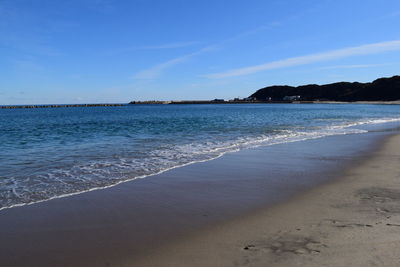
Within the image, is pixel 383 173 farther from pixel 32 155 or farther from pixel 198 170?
pixel 32 155

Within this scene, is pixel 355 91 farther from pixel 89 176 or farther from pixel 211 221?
pixel 211 221

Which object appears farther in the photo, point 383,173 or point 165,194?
point 383,173

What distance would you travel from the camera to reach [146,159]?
38.0 ft

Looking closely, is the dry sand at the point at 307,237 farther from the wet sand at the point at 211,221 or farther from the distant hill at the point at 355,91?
the distant hill at the point at 355,91

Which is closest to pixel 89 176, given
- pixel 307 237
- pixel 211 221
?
pixel 211 221

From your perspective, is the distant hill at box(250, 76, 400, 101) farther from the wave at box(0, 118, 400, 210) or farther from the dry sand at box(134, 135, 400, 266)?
the dry sand at box(134, 135, 400, 266)

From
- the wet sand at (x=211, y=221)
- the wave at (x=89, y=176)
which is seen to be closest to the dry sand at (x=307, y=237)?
the wet sand at (x=211, y=221)

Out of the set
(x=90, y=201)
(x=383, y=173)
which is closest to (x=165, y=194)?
(x=90, y=201)

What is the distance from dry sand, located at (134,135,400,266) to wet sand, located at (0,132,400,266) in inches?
0.6

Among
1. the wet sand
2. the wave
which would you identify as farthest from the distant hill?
the wet sand

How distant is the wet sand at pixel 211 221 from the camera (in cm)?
400

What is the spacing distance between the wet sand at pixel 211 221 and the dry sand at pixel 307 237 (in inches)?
0.6

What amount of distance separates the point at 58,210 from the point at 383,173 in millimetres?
8033

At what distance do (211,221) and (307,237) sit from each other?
155cm
